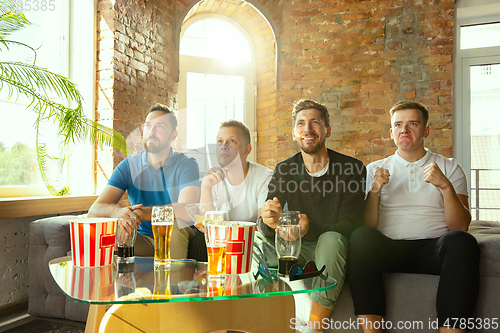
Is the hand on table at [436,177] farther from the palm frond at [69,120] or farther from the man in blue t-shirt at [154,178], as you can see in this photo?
the palm frond at [69,120]

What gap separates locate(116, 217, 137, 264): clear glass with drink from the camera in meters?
1.11

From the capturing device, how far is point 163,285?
2.84 ft

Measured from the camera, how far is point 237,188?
1.92 m

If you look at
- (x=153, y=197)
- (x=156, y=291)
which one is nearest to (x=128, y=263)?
(x=156, y=291)

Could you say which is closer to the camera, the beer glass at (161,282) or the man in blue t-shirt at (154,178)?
the beer glass at (161,282)

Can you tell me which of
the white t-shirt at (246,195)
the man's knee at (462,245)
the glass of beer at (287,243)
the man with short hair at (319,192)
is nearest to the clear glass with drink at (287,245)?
the glass of beer at (287,243)

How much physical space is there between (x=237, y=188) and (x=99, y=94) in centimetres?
144

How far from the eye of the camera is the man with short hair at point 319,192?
1.41m

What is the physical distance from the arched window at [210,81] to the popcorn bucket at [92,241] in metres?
2.33

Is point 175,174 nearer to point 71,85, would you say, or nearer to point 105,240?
point 71,85

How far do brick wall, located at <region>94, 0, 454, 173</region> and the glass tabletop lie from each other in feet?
7.45

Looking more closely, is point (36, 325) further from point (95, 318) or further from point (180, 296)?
point (180, 296)

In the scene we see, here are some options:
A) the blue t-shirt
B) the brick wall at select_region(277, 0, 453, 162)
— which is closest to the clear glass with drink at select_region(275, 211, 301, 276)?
the blue t-shirt

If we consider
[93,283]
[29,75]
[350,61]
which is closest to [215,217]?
[93,283]
